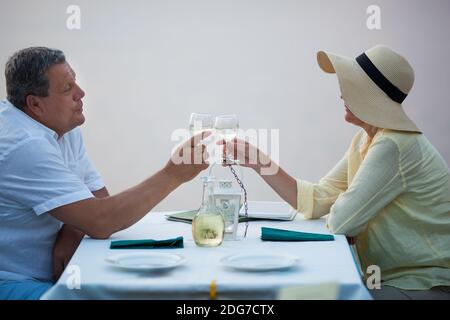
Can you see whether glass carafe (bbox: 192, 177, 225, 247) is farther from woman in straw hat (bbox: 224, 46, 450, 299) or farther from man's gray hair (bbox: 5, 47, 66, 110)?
man's gray hair (bbox: 5, 47, 66, 110)

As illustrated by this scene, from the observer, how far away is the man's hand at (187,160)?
6.39ft

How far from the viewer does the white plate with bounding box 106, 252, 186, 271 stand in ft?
4.65

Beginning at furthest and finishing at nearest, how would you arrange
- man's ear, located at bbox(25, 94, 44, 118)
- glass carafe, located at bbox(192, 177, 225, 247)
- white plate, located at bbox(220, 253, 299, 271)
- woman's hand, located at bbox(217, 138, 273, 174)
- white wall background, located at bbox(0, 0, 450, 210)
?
white wall background, located at bbox(0, 0, 450, 210)
woman's hand, located at bbox(217, 138, 273, 174)
man's ear, located at bbox(25, 94, 44, 118)
glass carafe, located at bbox(192, 177, 225, 247)
white plate, located at bbox(220, 253, 299, 271)

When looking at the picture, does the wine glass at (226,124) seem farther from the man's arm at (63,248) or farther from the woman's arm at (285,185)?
the man's arm at (63,248)

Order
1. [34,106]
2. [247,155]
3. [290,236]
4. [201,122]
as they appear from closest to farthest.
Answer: [290,236] → [201,122] → [34,106] → [247,155]

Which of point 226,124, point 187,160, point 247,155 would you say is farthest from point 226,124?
point 247,155

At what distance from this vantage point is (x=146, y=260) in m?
1.48

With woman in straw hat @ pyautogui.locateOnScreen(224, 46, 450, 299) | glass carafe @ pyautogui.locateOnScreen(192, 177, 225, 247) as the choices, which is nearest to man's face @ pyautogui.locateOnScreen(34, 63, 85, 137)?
glass carafe @ pyautogui.locateOnScreen(192, 177, 225, 247)

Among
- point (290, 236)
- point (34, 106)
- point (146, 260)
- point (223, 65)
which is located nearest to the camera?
point (146, 260)

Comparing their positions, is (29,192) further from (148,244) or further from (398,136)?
(398,136)

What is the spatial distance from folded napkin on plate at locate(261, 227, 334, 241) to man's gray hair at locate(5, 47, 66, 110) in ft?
2.60

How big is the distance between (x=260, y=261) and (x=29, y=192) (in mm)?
693

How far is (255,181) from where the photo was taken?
→ 14.1 feet
